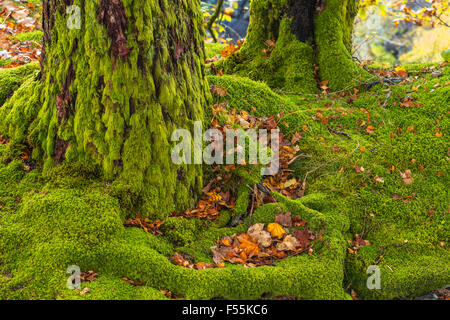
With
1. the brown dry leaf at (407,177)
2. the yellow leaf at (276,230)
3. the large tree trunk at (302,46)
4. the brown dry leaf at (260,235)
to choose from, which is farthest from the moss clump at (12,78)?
the brown dry leaf at (407,177)

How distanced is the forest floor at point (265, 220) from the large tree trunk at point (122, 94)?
20cm

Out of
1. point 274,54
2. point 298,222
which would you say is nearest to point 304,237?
point 298,222

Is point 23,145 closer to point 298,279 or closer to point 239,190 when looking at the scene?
point 239,190

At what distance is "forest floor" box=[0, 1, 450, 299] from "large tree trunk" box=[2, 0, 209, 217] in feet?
0.64

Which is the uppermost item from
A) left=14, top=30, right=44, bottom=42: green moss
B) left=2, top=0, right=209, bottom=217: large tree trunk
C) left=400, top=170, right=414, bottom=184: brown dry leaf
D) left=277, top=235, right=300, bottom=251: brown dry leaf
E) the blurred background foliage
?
the blurred background foliage

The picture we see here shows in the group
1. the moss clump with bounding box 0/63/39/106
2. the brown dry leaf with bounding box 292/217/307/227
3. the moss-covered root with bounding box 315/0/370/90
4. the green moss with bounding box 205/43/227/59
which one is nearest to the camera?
the brown dry leaf with bounding box 292/217/307/227

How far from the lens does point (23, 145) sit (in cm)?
358

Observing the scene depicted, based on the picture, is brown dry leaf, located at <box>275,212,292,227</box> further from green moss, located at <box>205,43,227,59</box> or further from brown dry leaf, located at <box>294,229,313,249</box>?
green moss, located at <box>205,43,227,59</box>

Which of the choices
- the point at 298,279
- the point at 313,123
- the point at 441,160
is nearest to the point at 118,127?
the point at 298,279

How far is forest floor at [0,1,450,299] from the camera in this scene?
8.79 feet

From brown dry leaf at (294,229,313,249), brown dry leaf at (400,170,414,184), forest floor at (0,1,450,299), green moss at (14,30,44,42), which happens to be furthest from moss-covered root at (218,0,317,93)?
green moss at (14,30,44,42)

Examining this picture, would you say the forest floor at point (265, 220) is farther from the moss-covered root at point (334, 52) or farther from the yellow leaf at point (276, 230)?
the moss-covered root at point (334, 52)

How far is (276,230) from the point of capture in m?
3.20

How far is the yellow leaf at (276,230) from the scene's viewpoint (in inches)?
125
